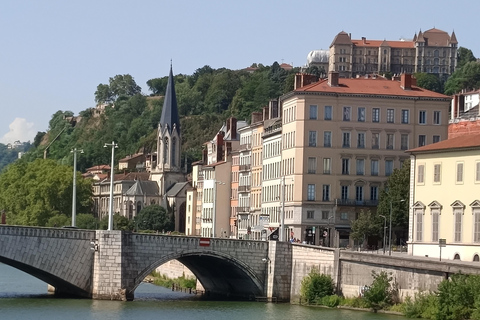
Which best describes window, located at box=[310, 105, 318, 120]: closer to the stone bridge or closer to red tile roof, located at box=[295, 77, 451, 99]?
red tile roof, located at box=[295, 77, 451, 99]

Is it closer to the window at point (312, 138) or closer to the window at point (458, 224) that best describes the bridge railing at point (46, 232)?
the window at point (458, 224)

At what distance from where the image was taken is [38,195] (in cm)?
13712

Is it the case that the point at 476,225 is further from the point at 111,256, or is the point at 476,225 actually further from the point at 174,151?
the point at 174,151

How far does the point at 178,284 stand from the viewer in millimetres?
87188

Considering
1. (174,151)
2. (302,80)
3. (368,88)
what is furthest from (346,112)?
(174,151)

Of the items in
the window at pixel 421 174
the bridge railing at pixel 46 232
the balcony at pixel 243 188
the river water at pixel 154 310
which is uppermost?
the window at pixel 421 174

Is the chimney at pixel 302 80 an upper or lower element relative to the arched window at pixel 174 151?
upper

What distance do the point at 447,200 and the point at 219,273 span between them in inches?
583

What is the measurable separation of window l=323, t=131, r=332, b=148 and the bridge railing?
24.7 m

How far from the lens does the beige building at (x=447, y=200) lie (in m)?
67.9

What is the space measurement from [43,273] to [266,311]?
12385 millimetres

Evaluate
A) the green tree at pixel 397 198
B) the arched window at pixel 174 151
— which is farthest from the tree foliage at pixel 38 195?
the green tree at pixel 397 198

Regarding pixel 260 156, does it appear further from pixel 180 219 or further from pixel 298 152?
pixel 180 219

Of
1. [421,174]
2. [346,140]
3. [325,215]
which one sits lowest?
[325,215]
